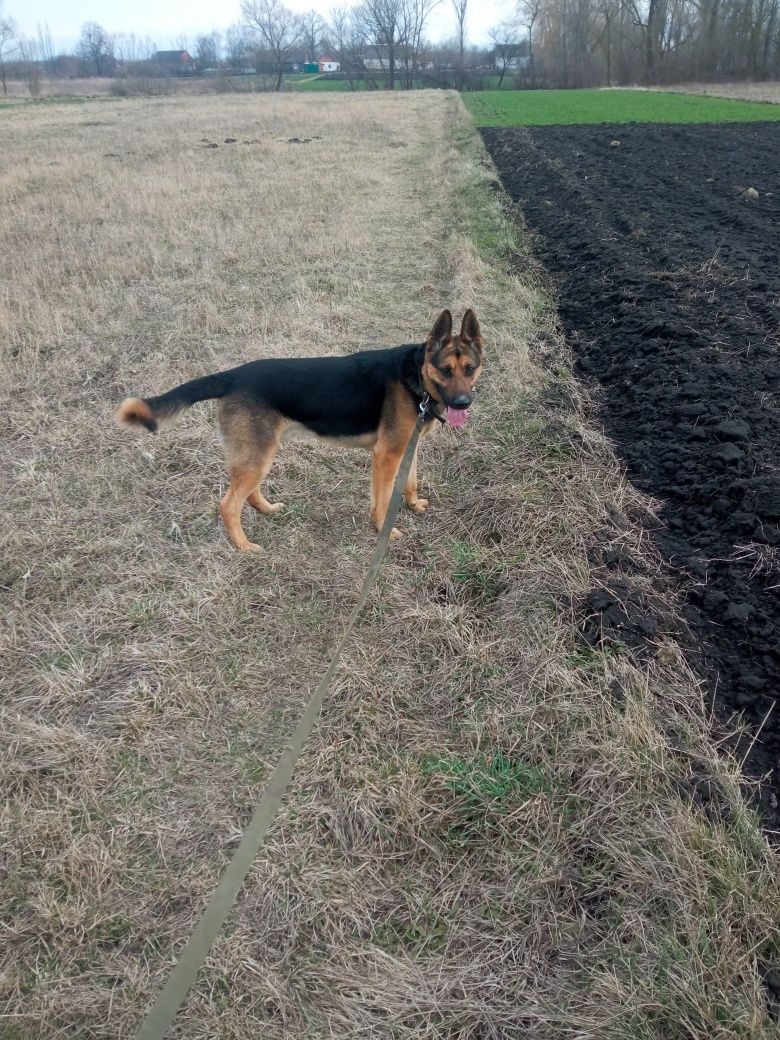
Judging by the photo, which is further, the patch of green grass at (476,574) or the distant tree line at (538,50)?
the distant tree line at (538,50)

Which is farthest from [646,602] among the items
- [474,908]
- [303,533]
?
[303,533]

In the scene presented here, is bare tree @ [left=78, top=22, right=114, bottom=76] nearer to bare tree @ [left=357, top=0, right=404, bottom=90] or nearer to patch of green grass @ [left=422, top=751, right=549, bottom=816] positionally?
bare tree @ [left=357, top=0, right=404, bottom=90]

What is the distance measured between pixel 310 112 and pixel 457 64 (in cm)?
5453

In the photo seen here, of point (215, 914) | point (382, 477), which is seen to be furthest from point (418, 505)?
point (215, 914)

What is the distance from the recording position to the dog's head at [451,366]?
3959mm

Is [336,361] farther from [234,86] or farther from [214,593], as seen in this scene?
[234,86]

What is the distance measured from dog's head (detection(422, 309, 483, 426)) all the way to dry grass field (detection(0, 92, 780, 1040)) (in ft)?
3.21

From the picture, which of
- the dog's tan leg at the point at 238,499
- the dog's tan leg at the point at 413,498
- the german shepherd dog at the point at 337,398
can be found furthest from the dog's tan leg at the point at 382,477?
the dog's tan leg at the point at 238,499

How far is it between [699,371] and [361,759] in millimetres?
4835

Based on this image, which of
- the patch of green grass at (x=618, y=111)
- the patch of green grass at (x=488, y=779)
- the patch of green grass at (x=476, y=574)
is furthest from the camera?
the patch of green grass at (x=618, y=111)

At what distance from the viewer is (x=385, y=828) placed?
269 cm

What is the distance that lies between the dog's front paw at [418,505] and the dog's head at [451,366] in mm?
961

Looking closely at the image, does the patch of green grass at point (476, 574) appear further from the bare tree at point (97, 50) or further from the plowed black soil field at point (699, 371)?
the bare tree at point (97, 50)

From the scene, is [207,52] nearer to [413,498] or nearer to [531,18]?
[531,18]
